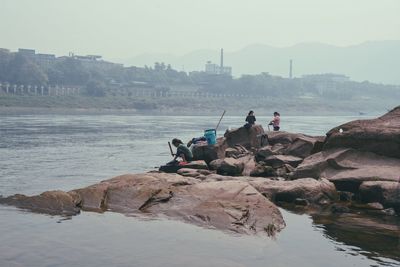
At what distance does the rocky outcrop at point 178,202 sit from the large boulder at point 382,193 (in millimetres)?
4922

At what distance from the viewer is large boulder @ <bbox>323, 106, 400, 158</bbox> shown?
72.2 ft

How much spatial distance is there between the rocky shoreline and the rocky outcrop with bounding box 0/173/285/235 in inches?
1.2

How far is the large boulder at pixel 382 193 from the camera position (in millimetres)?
18281

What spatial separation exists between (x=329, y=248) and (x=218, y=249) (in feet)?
10.2

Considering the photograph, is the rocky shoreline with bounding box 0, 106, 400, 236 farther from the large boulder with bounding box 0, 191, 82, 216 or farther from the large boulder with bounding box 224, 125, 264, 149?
the large boulder with bounding box 224, 125, 264, 149

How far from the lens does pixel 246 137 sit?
103ft

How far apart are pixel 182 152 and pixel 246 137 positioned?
6.59m

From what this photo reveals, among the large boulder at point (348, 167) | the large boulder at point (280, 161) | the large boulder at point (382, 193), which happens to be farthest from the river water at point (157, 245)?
the large boulder at point (280, 161)

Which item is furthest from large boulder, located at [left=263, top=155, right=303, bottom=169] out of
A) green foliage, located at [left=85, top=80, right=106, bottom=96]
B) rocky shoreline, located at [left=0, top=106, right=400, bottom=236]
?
green foliage, located at [left=85, top=80, right=106, bottom=96]

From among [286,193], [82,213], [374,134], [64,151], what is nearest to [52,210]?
[82,213]

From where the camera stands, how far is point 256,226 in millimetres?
14758

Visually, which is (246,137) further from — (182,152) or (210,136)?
(182,152)

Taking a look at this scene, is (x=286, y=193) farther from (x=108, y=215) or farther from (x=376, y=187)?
(x=108, y=215)

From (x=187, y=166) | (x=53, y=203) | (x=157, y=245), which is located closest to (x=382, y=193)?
(x=187, y=166)
